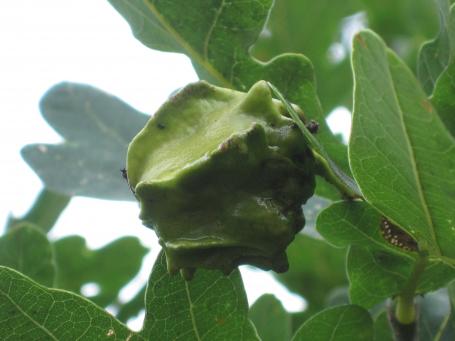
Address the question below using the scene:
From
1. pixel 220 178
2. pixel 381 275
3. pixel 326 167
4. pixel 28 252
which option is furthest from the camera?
pixel 28 252

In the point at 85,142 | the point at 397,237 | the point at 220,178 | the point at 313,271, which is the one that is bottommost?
the point at 313,271

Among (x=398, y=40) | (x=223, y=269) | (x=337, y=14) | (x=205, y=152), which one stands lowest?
(x=398, y=40)

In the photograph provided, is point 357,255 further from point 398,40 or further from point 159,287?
point 398,40

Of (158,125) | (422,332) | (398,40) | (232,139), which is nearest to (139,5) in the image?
(158,125)

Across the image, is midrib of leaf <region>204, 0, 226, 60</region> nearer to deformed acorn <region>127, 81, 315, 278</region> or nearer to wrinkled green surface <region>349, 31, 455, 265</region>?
deformed acorn <region>127, 81, 315, 278</region>

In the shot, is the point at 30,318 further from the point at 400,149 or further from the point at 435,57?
the point at 435,57

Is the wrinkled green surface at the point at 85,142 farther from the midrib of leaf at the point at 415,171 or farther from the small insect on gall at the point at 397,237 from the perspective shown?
the midrib of leaf at the point at 415,171

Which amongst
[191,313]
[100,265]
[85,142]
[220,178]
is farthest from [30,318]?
[100,265]

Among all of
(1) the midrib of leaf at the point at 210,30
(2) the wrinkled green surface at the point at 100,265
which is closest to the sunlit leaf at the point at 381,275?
(1) the midrib of leaf at the point at 210,30
